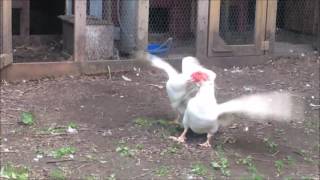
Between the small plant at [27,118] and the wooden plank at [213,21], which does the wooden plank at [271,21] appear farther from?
the small plant at [27,118]

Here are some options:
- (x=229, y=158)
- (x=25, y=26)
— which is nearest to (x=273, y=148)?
(x=229, y=158)

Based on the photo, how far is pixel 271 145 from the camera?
17.5 feet

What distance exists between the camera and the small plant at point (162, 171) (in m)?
4.55

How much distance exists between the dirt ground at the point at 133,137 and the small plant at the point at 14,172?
0.05m

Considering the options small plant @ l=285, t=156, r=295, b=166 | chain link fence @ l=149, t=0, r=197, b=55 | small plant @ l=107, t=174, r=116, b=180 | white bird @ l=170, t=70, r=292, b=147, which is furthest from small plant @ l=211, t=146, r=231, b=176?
chain link fence @ l=149, t=0, r=197, b=55

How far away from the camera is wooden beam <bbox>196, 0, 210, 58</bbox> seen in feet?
25.0

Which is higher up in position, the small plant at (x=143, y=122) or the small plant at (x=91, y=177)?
the small plant at (x=143, y=122)

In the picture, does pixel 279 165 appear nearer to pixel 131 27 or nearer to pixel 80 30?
pixel 80 30

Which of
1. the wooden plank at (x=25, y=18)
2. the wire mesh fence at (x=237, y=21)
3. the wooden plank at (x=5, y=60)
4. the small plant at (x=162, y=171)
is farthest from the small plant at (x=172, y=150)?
the wooden plank at (x=25, y=18)

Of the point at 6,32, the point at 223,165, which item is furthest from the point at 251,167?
the point at 6,32

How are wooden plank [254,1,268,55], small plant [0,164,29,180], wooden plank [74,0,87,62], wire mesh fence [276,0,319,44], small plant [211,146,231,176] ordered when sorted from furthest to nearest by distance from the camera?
1. wire mesh fence [276,0,319,44]
2. wooden plank [254,1,268,55]
3. wooden plank [74,0,87,62]
4. small plant [211,146,231,176]
5. small plant [0,164,29,180]

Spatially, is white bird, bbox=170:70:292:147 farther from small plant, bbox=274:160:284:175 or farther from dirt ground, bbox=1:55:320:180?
small plant, bbox=274:160:284:175

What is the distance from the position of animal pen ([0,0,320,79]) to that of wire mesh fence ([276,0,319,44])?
779 mm

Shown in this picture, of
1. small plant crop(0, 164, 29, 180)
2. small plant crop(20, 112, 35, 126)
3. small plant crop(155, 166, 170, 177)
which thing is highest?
small plant crop(20, 112, 35, 126)
